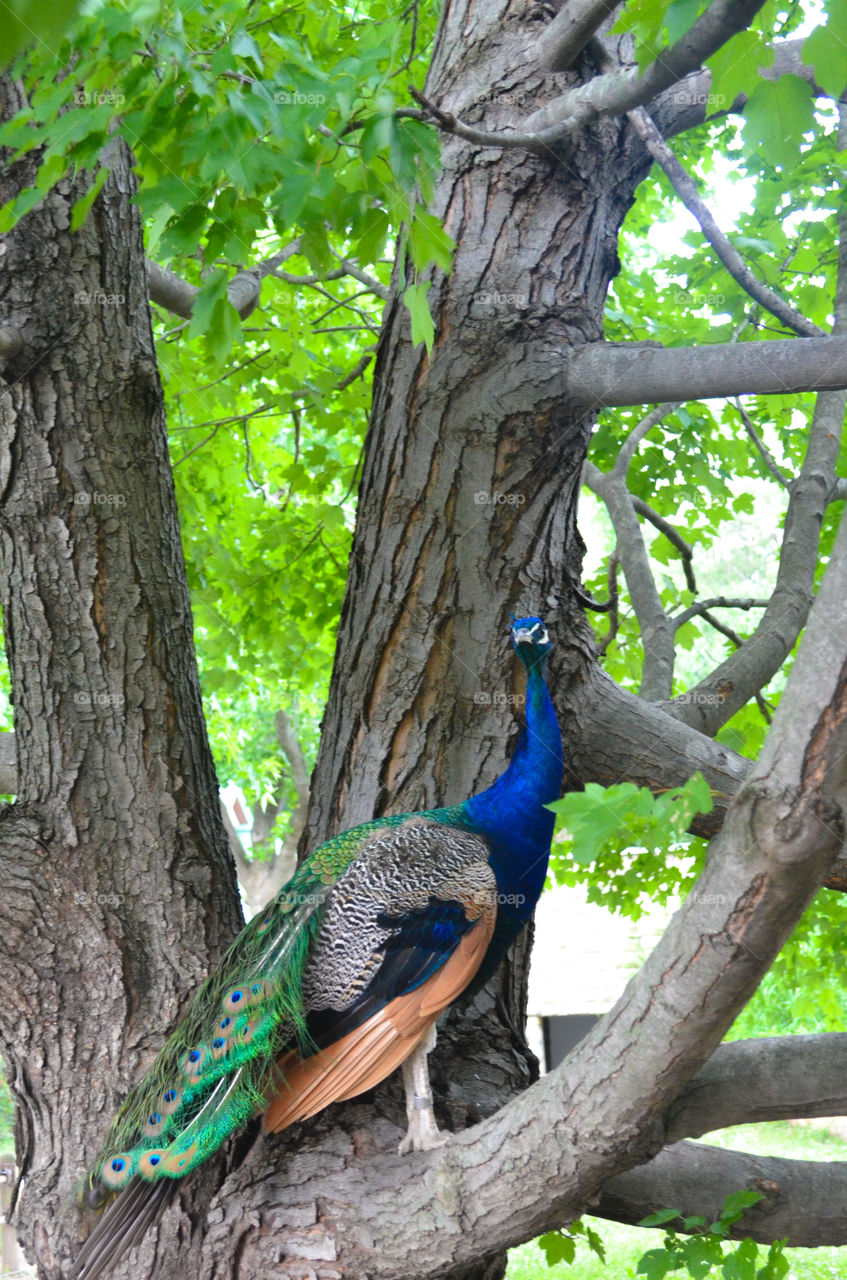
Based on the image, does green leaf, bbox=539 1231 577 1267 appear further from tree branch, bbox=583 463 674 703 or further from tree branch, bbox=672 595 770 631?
tree branch, bbox=672 595 770 631

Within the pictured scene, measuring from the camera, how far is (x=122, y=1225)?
2266mm

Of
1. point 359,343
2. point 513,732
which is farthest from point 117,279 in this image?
point 359,343

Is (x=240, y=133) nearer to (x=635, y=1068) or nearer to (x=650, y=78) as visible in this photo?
(x=650, y=78)

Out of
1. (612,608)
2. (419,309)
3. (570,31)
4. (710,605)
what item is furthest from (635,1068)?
(710,605)

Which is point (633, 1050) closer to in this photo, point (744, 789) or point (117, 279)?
point (744, 789)

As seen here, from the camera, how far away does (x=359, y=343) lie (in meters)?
6.82

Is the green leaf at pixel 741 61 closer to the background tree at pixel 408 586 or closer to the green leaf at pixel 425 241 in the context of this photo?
the background tree at pixel 408 586

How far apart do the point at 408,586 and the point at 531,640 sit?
1.31 feet

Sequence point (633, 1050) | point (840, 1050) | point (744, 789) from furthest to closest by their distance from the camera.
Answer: point (840, 1050)
point (633, 1050)
point (744, 789)

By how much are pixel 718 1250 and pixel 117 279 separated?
2.67 meters

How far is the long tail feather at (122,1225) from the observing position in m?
2.23

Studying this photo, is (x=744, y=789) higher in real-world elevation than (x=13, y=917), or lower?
higher

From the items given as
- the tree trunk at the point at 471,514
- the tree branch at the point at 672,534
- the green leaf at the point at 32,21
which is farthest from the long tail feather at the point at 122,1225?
the tree branch at the point at 672,534

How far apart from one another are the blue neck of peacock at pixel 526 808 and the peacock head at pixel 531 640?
1.0 inches
